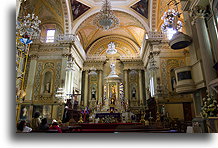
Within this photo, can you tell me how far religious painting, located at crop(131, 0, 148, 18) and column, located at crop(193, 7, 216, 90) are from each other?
6656mm

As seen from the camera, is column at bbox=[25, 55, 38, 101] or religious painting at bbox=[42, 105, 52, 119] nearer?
religious painting at bbox=[42, 105, 52, 119]

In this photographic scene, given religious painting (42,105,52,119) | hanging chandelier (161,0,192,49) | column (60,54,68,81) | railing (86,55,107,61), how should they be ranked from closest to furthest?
hanging chandelier (161,0,192,49)
religious painting (42,105,52,119)
column (60,54,68,81)
railing (86,55,107,61)

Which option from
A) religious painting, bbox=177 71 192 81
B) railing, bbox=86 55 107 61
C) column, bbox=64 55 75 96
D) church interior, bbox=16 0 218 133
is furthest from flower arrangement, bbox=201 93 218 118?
railing, bbox=86 55 107 61

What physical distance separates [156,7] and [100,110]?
8.21 m

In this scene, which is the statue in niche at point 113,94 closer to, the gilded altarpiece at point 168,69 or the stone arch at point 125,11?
the gilded altarpiece at point 168,69

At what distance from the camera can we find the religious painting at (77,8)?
425 inches

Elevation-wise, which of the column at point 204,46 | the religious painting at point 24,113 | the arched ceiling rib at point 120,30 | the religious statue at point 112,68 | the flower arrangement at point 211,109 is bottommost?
the religious painting at point 24,113

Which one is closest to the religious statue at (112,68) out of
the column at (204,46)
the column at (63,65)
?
the column at (63,65)

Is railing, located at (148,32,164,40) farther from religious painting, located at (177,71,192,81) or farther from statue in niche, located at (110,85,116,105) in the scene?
religious painting, located at (177,71,192,81)

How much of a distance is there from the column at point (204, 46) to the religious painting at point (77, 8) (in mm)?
8069

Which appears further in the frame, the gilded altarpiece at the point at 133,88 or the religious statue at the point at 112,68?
the religious statue at the point at 112,68

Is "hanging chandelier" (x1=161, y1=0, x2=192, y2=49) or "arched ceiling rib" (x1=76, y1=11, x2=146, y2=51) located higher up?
"arched ceiling rib" (x1=76, y1=11, x2=146, y2=51)

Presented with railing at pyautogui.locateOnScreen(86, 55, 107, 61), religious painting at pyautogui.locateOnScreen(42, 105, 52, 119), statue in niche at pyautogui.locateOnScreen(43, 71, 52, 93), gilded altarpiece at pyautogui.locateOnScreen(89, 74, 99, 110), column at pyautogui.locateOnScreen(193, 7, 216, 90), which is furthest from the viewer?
railing at pyautogui.locateOnScreen(86, 55, 107, 61)

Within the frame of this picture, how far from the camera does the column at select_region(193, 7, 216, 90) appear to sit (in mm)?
3930
